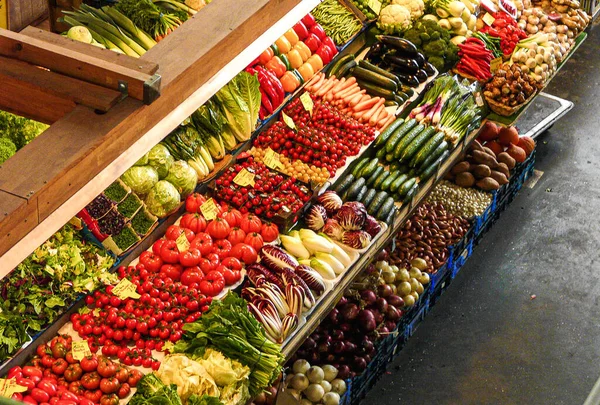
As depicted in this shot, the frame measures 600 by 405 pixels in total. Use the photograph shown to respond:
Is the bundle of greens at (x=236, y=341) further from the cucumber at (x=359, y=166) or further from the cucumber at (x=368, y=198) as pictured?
the cucumber at (x=359, y=166)

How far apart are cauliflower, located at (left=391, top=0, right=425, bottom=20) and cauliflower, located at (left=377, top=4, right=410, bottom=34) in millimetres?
227

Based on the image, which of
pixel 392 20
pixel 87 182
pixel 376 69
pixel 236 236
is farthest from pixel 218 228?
pixel 392 20

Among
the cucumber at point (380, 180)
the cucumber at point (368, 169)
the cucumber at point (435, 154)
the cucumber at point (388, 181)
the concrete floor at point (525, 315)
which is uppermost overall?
the cucumber at point (368, 169)

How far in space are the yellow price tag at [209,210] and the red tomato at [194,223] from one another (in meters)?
0.04

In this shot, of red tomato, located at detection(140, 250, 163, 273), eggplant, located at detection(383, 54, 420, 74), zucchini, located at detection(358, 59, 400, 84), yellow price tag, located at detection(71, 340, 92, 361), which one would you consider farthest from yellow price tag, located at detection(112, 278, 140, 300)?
eggplant, located at detection(383, 54, 420, 74)

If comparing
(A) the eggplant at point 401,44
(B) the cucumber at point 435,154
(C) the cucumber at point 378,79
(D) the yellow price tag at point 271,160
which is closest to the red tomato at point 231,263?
(D) the yellow price tag at point 271,160

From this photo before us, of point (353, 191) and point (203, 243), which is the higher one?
point (203, 243)

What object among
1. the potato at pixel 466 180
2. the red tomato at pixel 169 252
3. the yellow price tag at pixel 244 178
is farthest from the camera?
the potato at pixel 466 180

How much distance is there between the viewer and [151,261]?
14.9ft

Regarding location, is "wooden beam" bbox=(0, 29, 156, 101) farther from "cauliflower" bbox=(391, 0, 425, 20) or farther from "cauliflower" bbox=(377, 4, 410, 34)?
"cauliflower" bbox=(391, 0, 425, 20)

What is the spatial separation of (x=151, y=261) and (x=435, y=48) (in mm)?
3362

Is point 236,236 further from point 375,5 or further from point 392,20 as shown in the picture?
point 375,5

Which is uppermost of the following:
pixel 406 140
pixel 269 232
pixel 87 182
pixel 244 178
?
pixel 87 182

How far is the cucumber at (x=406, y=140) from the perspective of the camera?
580cm
